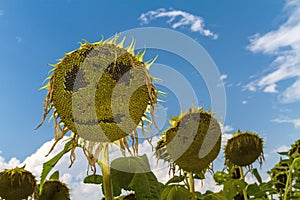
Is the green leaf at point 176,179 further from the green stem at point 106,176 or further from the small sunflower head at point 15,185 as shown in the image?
the small sunflower head at point 15,185

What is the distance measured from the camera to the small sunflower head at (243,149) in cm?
380

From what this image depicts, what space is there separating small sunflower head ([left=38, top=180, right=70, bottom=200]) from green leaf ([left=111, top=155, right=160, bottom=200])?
198 cm

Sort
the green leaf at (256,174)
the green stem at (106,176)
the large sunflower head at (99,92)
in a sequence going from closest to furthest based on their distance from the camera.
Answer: the green stem at (106,176)
the large sunflower head at (99,92)
the green leaf at (256,174)

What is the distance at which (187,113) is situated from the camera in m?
2.86

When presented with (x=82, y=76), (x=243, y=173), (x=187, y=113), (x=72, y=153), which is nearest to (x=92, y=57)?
(x=82, y=76)

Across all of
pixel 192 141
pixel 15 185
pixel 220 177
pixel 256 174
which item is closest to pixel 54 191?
pixel 15 185

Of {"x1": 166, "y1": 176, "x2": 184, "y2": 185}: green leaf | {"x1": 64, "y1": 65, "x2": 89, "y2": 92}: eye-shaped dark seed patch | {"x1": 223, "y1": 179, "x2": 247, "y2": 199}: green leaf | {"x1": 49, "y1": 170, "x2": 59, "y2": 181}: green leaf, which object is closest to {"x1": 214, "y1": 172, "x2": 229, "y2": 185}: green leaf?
{"x1": 223, "y1": 179, "x2": 247, "y2": 199}: green leaf

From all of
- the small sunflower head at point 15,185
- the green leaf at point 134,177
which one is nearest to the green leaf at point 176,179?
the green leaf at point 134,177

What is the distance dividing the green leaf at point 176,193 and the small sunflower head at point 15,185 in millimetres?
2083

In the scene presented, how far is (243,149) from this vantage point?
386 centimetres

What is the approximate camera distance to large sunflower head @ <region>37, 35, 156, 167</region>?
2.15m

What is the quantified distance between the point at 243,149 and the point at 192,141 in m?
1.25

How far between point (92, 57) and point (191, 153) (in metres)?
0.91

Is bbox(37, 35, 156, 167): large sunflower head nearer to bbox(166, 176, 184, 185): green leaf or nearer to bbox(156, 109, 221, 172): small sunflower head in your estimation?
bbox(156, 109, 221, 172): small sunflower head
